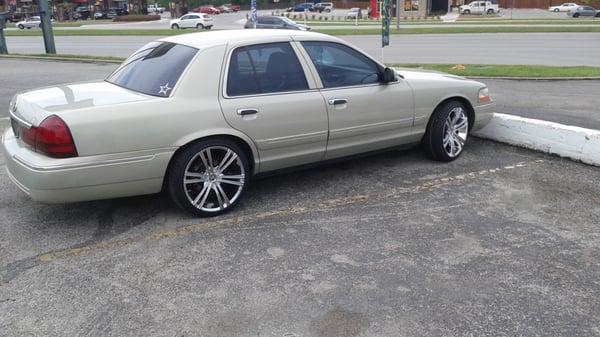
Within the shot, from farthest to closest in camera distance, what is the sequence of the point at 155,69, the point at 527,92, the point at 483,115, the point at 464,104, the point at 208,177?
the point at 527,92
the point at 483,115
the point at 464,104
the point at 155,69
the point at 208,177

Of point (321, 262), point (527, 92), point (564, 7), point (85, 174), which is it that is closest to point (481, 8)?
point (564, 7)

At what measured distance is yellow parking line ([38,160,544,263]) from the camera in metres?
4.08

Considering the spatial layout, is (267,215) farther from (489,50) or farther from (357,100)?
(489,50)

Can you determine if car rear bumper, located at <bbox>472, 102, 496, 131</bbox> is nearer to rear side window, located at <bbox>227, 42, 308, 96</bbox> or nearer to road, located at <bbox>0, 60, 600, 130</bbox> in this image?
road, located at <bbox>0, 60, 600, 130</bbox>

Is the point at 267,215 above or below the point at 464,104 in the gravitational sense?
below

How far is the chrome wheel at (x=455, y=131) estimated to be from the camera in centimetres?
604

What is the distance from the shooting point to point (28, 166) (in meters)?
4.08

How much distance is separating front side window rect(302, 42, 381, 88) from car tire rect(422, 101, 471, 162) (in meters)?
0.92

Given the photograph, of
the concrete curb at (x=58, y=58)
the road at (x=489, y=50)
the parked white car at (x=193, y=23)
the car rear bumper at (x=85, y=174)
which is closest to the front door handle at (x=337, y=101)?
the car rear bumper at (x=85, y=174)

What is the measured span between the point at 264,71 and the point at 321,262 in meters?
1.87

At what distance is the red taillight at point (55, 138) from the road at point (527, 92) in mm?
6096

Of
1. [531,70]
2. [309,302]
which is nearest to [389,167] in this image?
[309,302]

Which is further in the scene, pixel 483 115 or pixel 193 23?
pixel 193 23

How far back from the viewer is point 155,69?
4844mm
